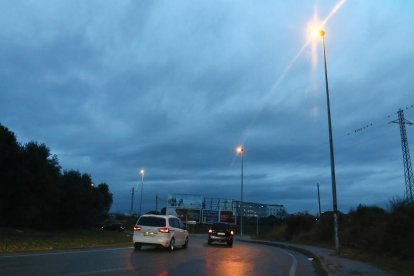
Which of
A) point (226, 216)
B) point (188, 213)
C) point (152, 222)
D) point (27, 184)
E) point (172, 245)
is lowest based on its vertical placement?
point (172, 245)

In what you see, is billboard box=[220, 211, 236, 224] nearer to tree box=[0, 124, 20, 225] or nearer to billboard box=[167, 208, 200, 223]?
billboard box=[167, 208, 200, 223]

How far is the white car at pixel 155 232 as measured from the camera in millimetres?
25984

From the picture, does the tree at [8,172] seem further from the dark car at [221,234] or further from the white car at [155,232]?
the white car at [155,232]

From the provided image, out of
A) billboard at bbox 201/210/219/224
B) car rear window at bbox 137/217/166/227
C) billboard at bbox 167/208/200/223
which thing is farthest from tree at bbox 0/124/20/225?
billboard at bbox 201/210/219/224

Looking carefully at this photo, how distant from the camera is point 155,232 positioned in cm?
2605

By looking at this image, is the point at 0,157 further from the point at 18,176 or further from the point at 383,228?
the point at 383,228

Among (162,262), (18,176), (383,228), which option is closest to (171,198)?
(18,176)

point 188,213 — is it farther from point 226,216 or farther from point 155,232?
point 155,232

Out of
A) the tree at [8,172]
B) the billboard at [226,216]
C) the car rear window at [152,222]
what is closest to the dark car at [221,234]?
the car rear window at [152,222]

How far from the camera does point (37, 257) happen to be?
18.5m

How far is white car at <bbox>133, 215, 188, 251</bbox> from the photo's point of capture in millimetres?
25984

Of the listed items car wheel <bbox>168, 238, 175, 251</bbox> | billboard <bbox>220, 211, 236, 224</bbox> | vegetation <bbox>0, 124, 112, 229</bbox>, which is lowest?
car wheel <bbox>168, 238, 175, 251</bbox>

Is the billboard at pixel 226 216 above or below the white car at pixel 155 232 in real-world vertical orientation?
above

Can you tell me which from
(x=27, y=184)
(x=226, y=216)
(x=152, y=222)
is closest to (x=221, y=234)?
(x=152, y=222)
